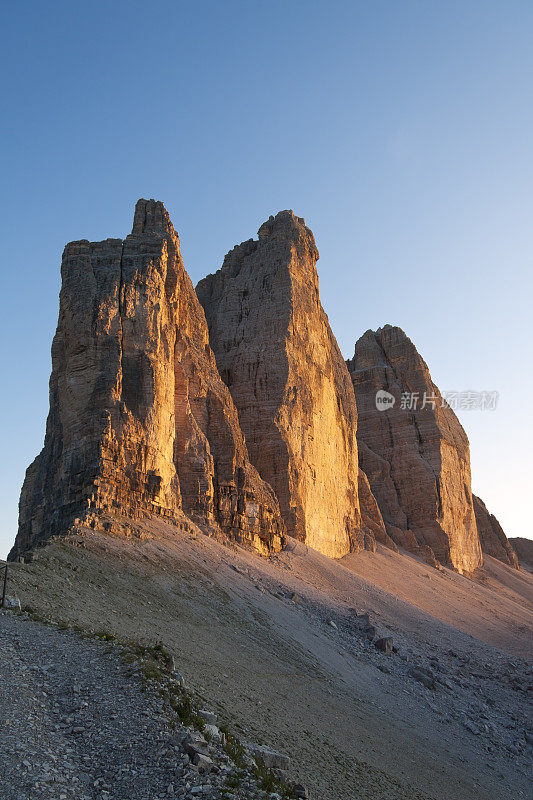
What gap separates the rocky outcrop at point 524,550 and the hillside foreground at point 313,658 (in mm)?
59260

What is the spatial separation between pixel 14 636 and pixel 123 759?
439 centimetres

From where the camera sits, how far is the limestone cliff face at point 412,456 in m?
64.3

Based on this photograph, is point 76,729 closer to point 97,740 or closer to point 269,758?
Answer: point 97,740

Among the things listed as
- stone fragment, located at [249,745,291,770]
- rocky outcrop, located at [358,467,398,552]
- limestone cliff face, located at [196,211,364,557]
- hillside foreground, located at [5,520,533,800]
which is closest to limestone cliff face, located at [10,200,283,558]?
hillside foreground, located at [5,520,533,800]

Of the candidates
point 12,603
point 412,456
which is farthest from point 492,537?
point 12,603

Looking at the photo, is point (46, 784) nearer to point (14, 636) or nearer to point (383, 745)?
point (14, 636)

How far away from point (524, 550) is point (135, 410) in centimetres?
7972

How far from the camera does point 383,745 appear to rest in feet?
61.9

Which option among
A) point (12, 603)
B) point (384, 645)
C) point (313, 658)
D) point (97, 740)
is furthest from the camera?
point (384, 645)

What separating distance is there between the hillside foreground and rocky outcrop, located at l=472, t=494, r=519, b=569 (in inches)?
1755

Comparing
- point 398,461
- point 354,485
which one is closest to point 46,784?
point 354,485

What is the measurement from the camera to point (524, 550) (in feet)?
317

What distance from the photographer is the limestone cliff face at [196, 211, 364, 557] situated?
4316cm

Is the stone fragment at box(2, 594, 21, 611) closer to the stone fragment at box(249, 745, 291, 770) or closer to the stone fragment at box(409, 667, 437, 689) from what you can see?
Answer: the stone fragment at box(249, 745, 291, 770)
